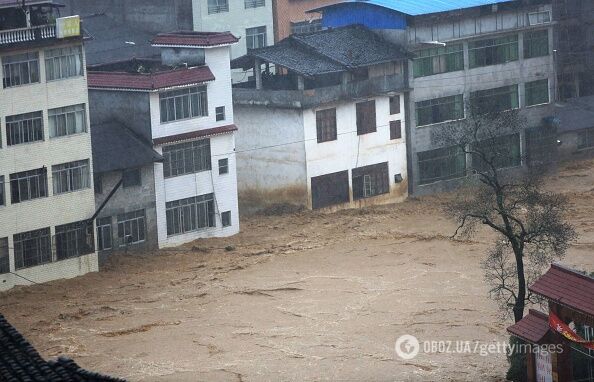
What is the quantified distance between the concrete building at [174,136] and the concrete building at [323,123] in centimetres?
304

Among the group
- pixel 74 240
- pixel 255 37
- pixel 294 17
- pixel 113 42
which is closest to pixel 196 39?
pixel 74 240

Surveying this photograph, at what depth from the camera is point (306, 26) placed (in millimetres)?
61500

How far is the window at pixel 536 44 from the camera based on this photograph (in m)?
56.1

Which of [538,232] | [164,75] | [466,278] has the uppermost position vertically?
[164,75]

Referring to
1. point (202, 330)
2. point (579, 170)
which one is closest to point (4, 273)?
point (202, 330)

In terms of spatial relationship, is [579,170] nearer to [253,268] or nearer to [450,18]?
[450,18]

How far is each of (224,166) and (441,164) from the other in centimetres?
1042

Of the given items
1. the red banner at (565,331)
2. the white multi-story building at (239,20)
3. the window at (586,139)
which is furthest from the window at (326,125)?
the red banner at (565,331)

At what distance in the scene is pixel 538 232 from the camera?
3394cm

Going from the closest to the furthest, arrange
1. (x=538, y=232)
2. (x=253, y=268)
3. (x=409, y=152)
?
(x=538, y=232) < (x=253, y=268) < (x=409, y=152)

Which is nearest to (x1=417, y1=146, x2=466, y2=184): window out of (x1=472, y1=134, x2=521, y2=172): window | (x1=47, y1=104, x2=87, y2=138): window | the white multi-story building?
(x1=472, y1=134, x2=521, y2=172): window

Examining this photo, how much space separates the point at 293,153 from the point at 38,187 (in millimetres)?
11529

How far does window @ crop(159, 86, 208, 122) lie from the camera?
1777 inches

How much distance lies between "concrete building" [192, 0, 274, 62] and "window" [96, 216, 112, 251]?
15.0 metres
